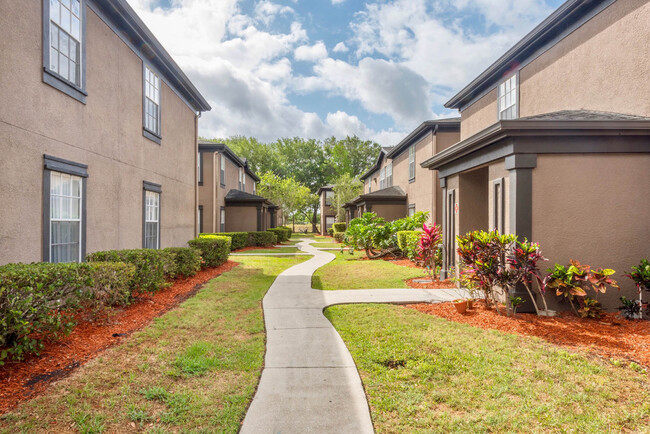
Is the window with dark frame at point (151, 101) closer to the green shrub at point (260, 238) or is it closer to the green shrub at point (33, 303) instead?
the green shrub at point (33, 303)

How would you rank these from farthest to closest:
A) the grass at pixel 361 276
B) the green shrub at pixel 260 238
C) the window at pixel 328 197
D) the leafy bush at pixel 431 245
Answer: the window at pixel 328 197, the green shrub at pixel 260 238, the leafy bush at pixel 431 245, the grass at pixel 361 276

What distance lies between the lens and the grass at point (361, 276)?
9.17m

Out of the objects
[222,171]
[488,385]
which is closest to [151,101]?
[488,385]

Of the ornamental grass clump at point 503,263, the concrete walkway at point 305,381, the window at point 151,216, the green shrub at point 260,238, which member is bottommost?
the concrete walkway at point 305,381

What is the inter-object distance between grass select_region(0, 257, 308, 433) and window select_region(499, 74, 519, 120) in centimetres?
1005

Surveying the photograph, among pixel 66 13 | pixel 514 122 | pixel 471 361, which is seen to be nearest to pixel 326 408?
pixel 471 361

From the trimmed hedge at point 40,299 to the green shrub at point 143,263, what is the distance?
1486 mm

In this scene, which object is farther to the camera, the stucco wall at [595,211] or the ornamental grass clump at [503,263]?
the stucco wall at [595,211]

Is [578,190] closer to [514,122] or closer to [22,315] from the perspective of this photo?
[514,122]

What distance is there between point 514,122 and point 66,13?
835 cm

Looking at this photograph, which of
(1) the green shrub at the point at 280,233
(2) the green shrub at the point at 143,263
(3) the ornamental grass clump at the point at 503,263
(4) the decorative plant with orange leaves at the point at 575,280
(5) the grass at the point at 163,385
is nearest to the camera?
(5) the grass at the point at 163,385

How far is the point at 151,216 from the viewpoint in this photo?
1022cm

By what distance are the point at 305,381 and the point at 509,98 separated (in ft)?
36.4

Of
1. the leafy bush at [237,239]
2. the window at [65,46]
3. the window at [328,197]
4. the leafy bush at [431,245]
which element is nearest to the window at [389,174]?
the leafy bush at [237,239]
